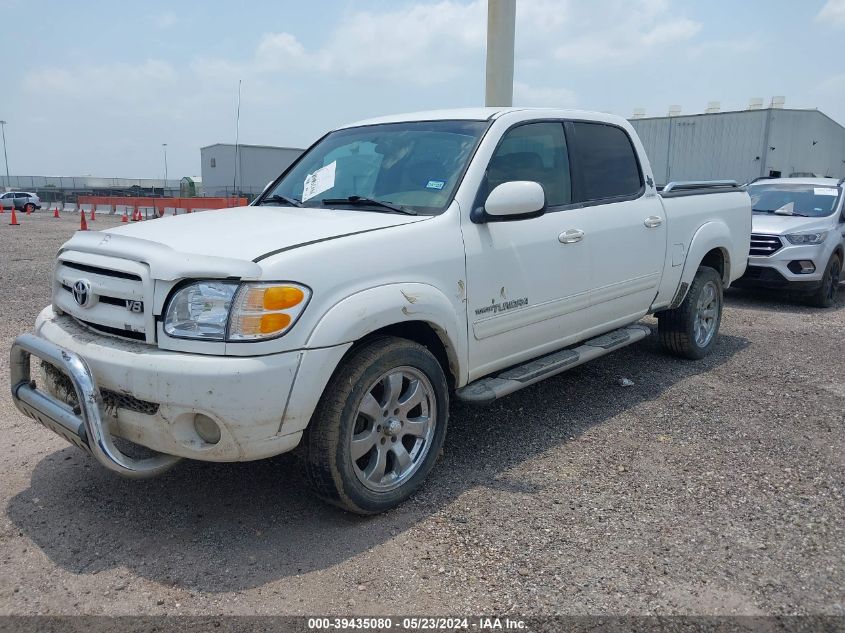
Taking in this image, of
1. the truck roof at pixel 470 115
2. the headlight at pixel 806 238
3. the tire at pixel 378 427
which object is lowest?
the tire at pixel 378 427

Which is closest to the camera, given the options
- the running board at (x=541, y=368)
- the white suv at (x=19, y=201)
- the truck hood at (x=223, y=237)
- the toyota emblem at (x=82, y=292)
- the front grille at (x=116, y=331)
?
the truck hood at (x=223, y=237)

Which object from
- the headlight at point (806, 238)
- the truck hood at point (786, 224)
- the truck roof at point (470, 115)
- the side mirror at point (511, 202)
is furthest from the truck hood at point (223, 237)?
the headlight at point (806, 238)

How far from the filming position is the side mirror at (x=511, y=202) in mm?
3598

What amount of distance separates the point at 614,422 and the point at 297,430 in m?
2.53

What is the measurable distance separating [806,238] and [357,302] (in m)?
7.99

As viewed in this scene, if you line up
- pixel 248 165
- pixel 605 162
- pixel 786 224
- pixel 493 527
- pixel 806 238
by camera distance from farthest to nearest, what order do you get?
pixel 248 165, pixel 786 224, pixel 806 238, pixel 605 162, pixel 493 527

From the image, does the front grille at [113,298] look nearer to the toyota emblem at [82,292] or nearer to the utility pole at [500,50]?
the toyota emblem at [82,292]

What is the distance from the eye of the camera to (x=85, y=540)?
310 centimetres

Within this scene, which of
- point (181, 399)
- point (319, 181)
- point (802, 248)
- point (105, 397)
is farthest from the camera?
point (802, 248)

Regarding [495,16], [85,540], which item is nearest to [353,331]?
[85,540]

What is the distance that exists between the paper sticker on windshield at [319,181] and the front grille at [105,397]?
5.55 feet

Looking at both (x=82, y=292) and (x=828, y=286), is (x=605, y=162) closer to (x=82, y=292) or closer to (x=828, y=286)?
(x=82, y=292)

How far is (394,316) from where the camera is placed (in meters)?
3.19

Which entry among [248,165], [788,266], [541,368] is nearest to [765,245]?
[788,266]
